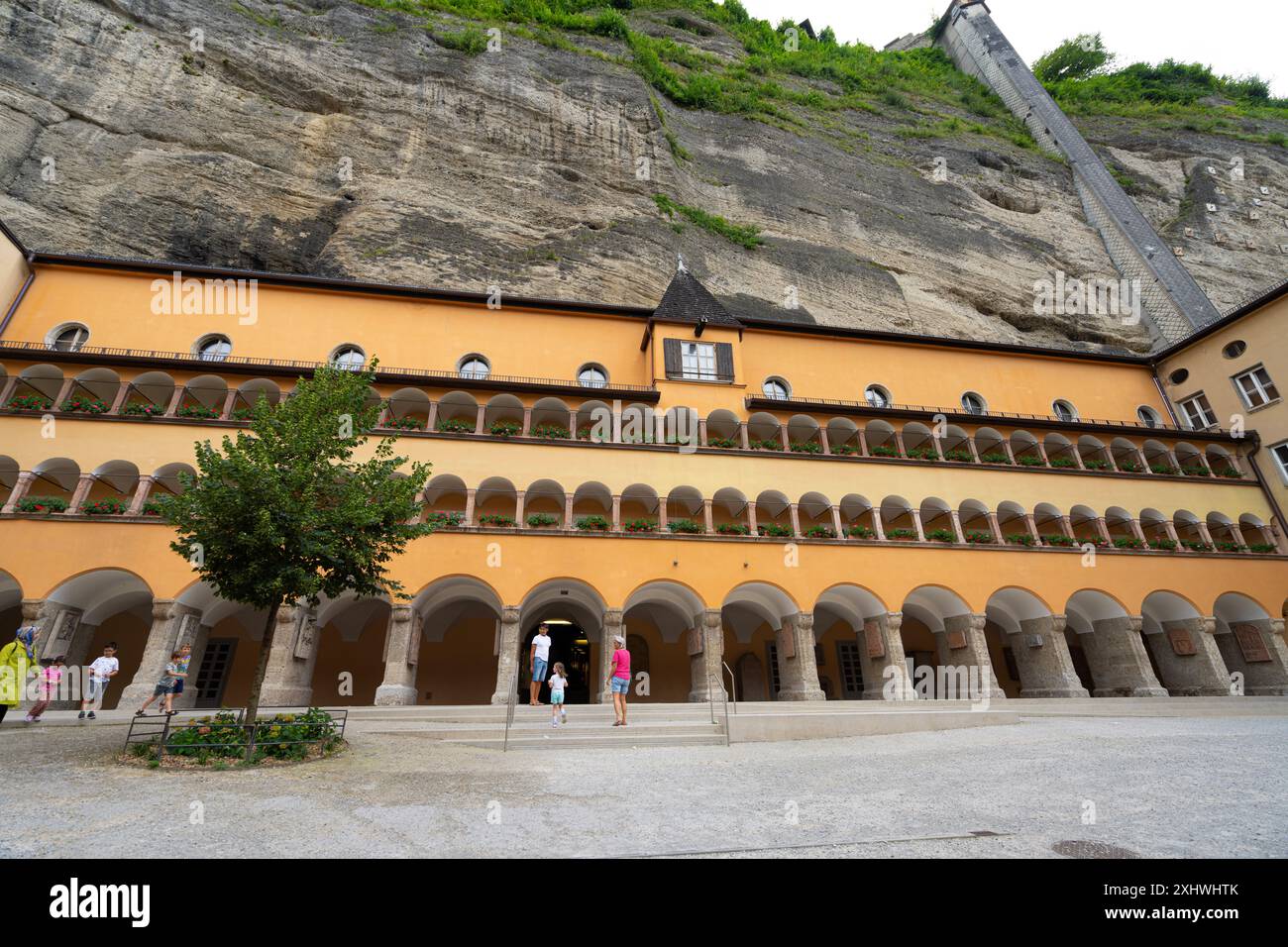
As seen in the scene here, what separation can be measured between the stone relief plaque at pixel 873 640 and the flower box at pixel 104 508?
2497 cm

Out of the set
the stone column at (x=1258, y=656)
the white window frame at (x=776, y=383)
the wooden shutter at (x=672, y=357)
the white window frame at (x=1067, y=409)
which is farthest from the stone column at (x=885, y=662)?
the white window frame at (x=1067, y=409)

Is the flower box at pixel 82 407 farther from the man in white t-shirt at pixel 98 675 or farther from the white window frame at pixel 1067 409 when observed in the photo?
the white window frame at pixel 1067 409

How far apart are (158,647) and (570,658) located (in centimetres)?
1327

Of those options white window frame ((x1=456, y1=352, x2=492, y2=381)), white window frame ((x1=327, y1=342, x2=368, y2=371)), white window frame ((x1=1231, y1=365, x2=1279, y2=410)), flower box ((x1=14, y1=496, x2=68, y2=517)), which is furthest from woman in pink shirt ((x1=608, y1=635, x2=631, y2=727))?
white window frame ((x1=1231, y1=365, x2=1279, y2=410))

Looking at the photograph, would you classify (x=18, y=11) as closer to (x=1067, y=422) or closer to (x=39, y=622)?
(x=39, y=622)

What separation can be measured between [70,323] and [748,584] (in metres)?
27.0

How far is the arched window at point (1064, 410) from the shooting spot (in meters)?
29.9

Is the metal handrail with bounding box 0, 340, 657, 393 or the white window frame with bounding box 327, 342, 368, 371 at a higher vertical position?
the white window frame with bounding box 327, 342, 368, 371

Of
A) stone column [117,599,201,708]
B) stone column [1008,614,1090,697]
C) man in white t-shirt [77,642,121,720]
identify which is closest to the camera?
man in white t-shirt [77,642,121,720]

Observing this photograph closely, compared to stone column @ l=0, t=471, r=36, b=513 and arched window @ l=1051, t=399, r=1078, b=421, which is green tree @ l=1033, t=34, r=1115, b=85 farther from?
stone column @ l=0, t=471, r=36, b=513

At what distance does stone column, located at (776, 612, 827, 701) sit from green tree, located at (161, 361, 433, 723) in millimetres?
13972

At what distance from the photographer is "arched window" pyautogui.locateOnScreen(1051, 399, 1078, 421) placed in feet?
98.2

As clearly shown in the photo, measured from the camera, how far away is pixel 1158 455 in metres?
28.6

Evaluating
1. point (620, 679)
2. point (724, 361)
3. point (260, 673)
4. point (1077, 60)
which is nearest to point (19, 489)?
point (260, 673)
